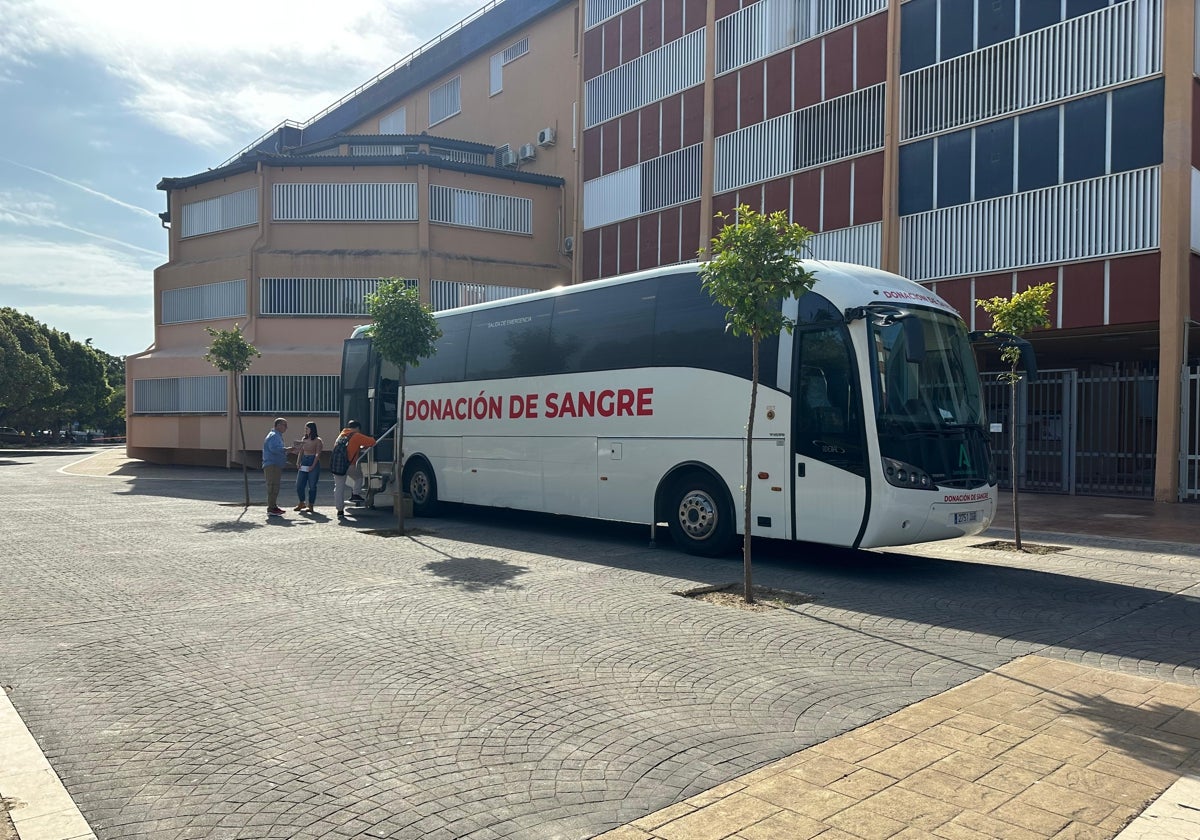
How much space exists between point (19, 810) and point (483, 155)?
35.7 metres

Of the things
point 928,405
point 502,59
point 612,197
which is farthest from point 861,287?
A: point 502,59

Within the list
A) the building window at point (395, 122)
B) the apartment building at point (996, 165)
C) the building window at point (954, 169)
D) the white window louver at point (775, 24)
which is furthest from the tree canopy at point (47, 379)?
the building window at point (954, 169)

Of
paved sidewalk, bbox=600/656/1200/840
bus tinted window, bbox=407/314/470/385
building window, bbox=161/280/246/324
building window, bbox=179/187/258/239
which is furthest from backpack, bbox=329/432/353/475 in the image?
building window, bbox=179/187/258/239

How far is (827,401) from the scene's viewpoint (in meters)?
9.68

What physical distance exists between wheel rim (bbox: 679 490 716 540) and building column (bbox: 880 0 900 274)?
12.9 m

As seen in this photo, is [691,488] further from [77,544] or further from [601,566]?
[77,544]

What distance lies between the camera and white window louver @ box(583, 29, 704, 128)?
2750cm

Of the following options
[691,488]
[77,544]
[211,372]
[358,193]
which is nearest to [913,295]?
[691,488]

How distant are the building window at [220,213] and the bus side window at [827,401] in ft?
88.3

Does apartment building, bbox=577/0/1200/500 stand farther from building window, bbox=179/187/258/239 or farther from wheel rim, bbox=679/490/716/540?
building window, bbox=179/187/258/239

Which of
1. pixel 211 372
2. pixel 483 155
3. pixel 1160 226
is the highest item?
pixel 483 155

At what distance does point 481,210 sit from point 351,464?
18058 mm

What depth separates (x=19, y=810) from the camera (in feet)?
12.6

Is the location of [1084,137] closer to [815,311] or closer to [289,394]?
[815,311]
